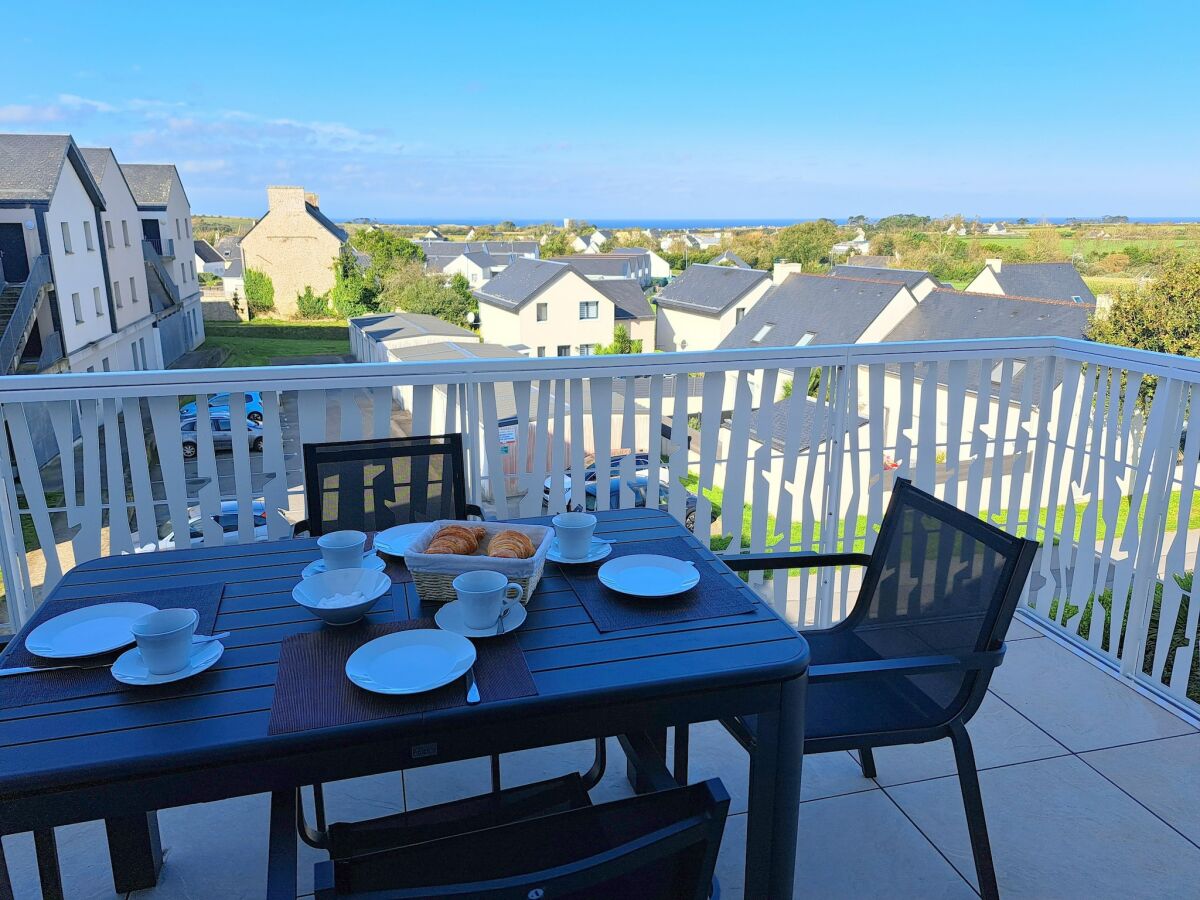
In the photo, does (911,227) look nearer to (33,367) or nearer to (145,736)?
(33,367)

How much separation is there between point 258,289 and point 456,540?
144 ft

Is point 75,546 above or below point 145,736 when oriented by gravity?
below

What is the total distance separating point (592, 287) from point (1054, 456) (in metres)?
32.1

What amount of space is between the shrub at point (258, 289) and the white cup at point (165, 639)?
4372 centimetres

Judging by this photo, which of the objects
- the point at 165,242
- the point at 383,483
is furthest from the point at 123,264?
the point at 383,483

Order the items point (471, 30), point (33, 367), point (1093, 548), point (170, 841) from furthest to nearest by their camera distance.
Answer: point (471, 30), point (33, 367), point (1093, 548), point (170, 841)

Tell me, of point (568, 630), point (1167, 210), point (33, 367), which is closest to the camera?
point (568, 630)

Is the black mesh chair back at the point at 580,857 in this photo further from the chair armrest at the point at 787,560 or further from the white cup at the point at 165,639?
the chair armrest at the point at 787,560

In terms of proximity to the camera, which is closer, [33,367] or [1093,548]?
[1093,548]

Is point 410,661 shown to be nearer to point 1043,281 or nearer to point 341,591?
point 341,591

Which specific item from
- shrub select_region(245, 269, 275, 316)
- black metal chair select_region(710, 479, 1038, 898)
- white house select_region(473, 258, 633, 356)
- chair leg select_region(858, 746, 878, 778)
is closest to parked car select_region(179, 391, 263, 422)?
black metal chair select_region(710, 479, 1038, 898)

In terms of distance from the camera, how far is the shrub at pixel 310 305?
41.7 metres

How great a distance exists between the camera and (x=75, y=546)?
8.25 feet

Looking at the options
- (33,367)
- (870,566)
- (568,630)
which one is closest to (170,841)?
(568,630)
